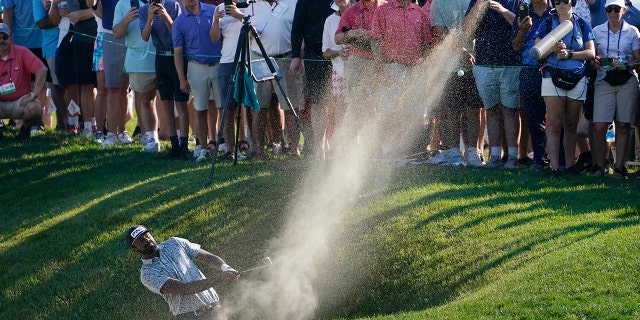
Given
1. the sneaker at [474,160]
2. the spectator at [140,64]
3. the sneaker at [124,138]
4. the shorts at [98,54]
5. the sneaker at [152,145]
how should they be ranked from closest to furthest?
1. the sneaker at [474,160]
2. the spectator at [140,64]
3. the sneaker at [152,145]
4. the shorts at [98,54]
5. the sneaker at [124,138]

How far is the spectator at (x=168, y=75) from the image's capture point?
18.0m

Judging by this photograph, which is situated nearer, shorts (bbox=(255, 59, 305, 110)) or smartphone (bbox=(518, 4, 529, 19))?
smartphone (bbox=(518, 4, 529, 19))

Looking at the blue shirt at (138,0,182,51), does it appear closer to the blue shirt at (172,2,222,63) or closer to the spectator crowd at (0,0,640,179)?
the spectator crowd at (0,0,640,179)

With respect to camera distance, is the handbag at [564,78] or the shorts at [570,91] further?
the shorts at [570,91]

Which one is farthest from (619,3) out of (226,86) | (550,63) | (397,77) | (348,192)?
(226,86)

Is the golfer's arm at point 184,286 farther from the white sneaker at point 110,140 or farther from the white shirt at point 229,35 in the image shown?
the white sneaker at point 110,140

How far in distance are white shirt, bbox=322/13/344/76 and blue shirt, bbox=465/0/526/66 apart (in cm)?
183

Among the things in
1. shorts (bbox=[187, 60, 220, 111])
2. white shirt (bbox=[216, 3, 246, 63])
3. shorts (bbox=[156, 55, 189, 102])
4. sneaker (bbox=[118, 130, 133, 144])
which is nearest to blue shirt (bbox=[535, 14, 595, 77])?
white shirt (bbox=[216, 3, 246, 63])

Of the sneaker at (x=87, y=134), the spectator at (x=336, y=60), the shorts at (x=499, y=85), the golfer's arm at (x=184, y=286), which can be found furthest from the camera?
the sneaker at (x=87, y=134)

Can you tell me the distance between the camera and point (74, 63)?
20.0m

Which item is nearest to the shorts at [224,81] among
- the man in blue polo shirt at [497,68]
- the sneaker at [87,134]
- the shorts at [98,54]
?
the shorts at [98,54]

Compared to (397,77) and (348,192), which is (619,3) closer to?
(397,77)

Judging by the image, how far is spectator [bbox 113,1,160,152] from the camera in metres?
18.4

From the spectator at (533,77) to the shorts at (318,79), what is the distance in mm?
2705
